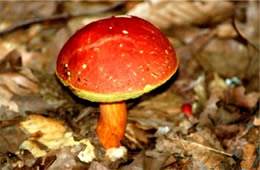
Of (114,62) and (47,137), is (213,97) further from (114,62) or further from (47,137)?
(47,137)

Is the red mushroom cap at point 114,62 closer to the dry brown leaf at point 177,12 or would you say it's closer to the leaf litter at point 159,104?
the leaf litter at point 159,104

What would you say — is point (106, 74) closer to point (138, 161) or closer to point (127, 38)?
point (127, 38)

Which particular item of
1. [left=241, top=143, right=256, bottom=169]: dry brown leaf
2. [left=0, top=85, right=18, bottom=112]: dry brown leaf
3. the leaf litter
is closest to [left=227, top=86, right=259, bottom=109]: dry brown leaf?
the leaf litter

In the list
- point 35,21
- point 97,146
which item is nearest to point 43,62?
point 35,21

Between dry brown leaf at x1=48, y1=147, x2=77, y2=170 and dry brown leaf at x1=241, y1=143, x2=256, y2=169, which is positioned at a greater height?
dry brown leaf at x1=48, y1=147, x2=77, y2=170

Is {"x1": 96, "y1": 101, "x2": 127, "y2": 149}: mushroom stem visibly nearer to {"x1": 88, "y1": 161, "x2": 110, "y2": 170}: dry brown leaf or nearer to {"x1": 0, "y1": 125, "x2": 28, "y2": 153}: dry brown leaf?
{"x1": 88, "y1": 161, "x2": 110, "y2": 170}: dry brown leaf

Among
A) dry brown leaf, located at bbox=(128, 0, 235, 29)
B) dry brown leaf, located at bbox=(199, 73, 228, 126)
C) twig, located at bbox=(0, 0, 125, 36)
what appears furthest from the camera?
twig, located at bbox=(0, 0, 125, 36)

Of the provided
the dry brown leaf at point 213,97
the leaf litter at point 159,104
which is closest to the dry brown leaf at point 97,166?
the leaf litter at point 159,104

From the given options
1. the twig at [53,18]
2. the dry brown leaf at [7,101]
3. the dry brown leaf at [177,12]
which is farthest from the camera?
the twig at [53,18]
